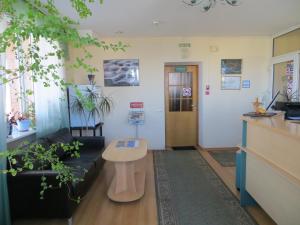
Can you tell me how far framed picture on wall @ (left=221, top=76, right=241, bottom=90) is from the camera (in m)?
5.00

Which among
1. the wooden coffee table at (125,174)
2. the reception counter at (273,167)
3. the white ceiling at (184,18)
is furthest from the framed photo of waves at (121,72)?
the reception counter at (273,167)

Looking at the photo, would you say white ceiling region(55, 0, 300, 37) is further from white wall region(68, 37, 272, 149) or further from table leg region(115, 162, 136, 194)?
table leg region(115, 162, 136, 194)

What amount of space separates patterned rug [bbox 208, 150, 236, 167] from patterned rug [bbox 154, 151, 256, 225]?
38cm

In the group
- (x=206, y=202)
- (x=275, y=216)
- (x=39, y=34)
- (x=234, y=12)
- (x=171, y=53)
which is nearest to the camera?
(x=39, y=34)

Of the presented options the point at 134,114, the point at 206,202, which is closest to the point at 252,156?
the point at 206,202

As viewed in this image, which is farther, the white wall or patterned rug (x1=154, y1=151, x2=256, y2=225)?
the white wall

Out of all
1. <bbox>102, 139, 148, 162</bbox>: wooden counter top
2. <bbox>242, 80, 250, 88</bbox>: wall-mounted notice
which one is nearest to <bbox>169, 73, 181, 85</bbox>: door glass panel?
<bbox>242, 80, 250, 88</bbox>: wall-mounted notice

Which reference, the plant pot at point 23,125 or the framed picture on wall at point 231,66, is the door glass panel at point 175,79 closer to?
the framed picture on wall at point 231,66

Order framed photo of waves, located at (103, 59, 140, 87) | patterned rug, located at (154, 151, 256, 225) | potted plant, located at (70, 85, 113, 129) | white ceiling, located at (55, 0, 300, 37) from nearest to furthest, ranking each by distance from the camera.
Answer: patterned rug, located at (154, 151, 256, 225), white ceiling, located at (55, 0, 300, 37), potted plant, located at (70, 85, 113, 129), framed photo of waves, located at (103, 59, 140, 87)

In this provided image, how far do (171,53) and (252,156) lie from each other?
317cm

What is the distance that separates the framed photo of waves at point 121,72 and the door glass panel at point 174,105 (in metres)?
1.00

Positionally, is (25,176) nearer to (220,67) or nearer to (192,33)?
(192,33)

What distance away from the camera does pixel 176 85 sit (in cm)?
529

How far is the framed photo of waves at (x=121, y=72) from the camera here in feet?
16.0
